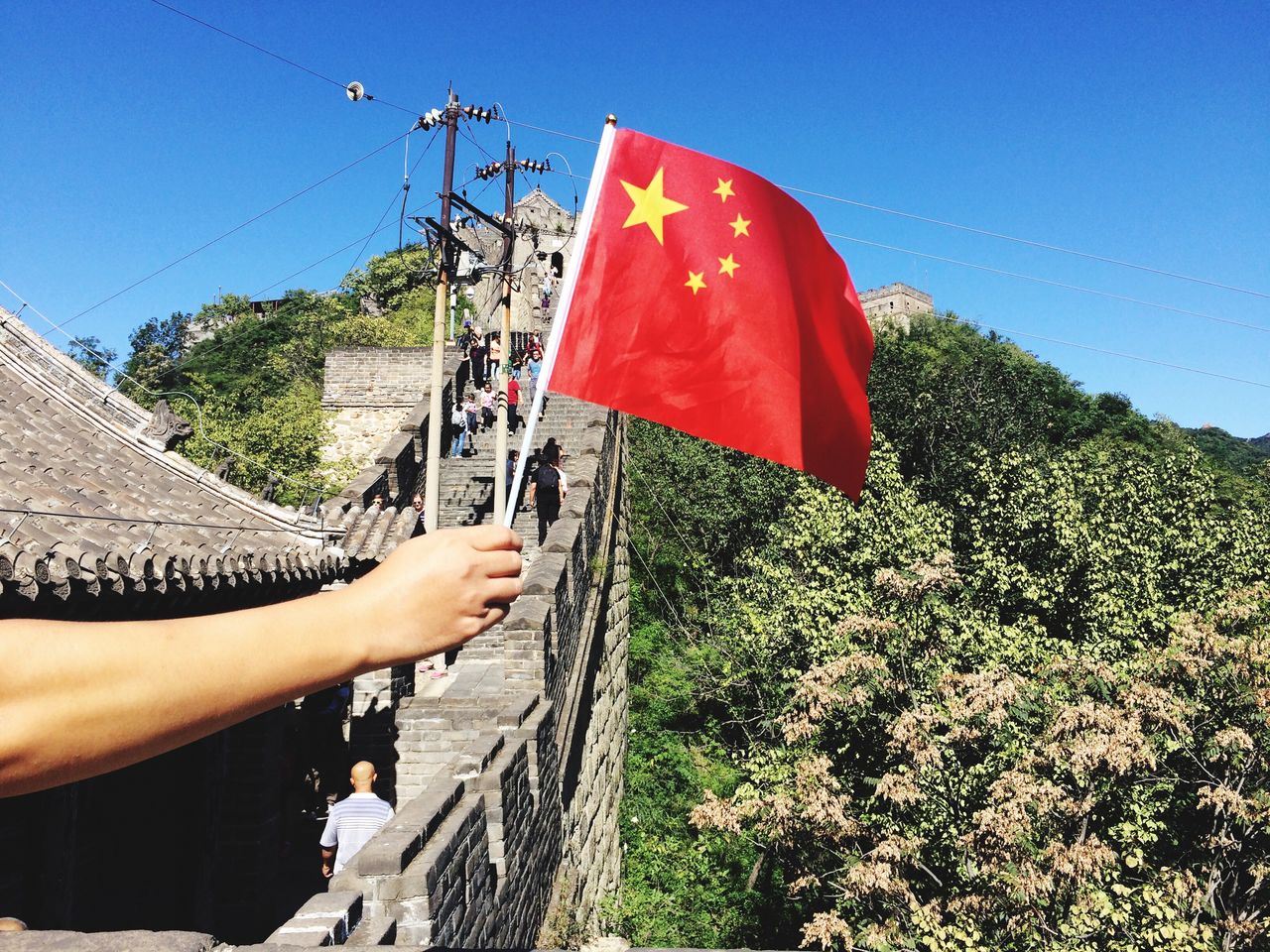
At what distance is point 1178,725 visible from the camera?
780 cm

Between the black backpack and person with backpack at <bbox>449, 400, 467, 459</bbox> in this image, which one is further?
person with backpack at <bbox>449, 400, 467, 459</bbox>

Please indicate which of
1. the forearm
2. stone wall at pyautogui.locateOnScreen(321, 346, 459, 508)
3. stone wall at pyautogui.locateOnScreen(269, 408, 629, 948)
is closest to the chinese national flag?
the forearm

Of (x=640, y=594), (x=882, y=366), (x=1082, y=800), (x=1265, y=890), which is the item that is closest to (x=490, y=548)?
(x=1082, y=800)

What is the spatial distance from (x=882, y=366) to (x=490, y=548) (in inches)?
1213

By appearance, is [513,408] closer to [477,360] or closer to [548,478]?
[477,360]

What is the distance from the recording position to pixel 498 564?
5.23 ft

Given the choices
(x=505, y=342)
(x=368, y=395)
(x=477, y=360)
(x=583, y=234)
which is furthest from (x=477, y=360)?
(x=583, y=234)

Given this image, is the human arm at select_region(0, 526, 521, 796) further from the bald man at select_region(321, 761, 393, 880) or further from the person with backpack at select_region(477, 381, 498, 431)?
the person with backpack at select_region(477, 381, 498, 431)

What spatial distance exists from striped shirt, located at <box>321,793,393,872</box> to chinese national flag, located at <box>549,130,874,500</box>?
404 cm

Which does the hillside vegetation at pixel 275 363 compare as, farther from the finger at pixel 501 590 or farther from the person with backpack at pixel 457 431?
the finger at pixel 501 590

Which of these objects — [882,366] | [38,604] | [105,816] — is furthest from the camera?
[882,366]

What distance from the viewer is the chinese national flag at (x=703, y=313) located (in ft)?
10.4

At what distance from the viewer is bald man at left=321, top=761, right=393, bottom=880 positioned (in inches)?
222

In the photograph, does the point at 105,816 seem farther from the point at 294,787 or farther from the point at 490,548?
the point at 490,548
